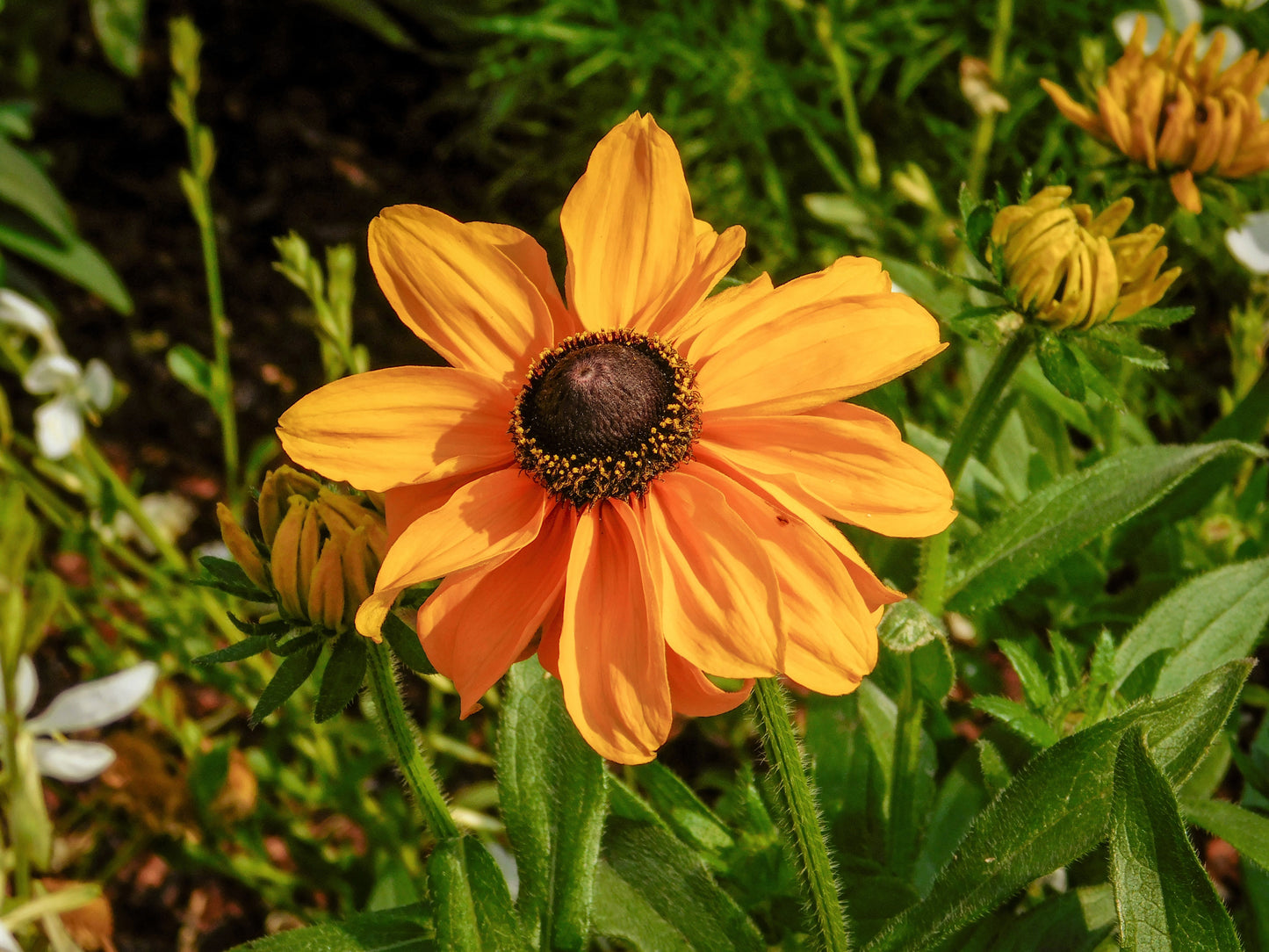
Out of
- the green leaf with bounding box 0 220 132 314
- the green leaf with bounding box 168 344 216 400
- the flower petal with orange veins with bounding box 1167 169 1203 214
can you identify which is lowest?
the flower petal with orange veins with bounding box 1167 169 1203 214

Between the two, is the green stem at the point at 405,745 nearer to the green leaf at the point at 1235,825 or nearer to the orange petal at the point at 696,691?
the orange petal at the point at 696,691

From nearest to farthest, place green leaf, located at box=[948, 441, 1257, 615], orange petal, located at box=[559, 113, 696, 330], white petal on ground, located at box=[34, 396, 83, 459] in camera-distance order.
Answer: orange petal, located at box=[559, 113, 696, 330] < green leaf, located at box=[948, 441, 1257, 615] < white petal on ground, located at box=[34, 396, 83, 459]

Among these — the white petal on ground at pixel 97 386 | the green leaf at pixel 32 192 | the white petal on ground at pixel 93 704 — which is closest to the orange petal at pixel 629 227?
the white petal on ground at pixel 93 704

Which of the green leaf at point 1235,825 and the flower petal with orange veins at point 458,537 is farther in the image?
the green leaf at point 1235,825

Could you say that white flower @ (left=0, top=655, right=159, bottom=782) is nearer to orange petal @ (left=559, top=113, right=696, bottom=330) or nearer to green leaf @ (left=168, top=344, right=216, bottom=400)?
green leaf @ (left=168, top=344, right=216, bottom=400)

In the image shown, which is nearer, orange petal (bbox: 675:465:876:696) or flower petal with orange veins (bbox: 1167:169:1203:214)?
orange petal (bbox: 675:465:876:696)

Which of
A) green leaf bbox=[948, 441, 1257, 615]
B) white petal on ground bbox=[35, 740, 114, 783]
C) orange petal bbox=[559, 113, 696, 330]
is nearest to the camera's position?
orange petal bbox=[559, 113, 696, 330]

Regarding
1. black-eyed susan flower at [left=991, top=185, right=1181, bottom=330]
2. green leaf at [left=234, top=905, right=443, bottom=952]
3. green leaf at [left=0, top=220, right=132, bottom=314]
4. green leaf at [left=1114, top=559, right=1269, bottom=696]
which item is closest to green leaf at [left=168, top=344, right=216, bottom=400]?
green leaf at [left=0, top=220, right=132, bottom=314]
